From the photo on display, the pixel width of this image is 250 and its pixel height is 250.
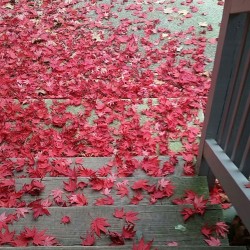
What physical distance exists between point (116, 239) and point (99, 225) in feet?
0.48

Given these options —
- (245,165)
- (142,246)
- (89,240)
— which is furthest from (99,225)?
(245,165)

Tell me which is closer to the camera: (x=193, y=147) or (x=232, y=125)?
(x=232, y=125)

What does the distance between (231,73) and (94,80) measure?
2422mm

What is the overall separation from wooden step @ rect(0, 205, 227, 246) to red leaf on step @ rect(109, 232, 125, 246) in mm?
33

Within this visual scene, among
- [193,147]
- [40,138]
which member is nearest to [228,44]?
[193,147]

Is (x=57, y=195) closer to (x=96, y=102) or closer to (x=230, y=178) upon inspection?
(x=230, y=178)

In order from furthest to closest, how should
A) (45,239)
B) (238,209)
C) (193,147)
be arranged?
Answer: 1. (193,147)
2. (45,239)
3. (238,209)

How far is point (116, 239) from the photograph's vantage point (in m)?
2.15

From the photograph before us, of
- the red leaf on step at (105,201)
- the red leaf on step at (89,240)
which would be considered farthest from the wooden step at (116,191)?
the red leaf on step at (89,240)

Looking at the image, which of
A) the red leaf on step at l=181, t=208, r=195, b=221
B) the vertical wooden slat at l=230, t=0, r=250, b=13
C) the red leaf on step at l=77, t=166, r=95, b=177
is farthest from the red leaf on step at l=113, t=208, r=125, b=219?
the vertical wooden slat at l=230, t=0, r=250, b=13

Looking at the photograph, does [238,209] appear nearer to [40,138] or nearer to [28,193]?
[28,193]

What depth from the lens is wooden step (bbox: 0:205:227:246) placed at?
217 cm

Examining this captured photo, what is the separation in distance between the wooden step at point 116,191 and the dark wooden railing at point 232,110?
0.92 feet

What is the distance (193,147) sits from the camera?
121 inches
